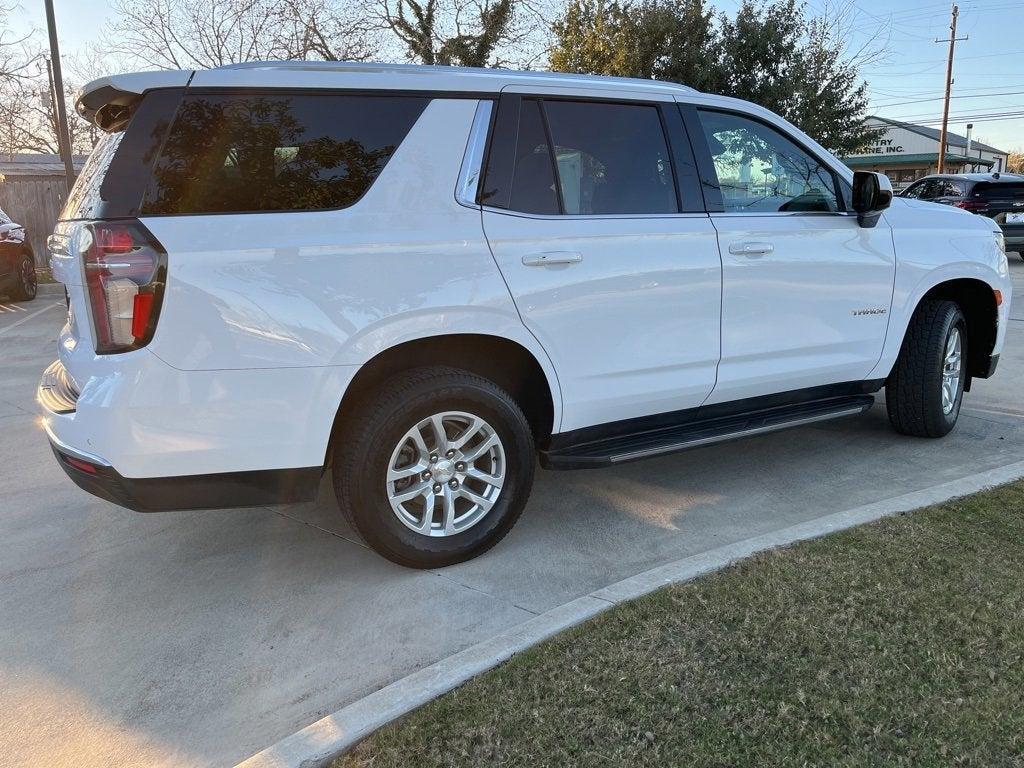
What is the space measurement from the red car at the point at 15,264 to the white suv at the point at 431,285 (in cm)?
Answer: 1025

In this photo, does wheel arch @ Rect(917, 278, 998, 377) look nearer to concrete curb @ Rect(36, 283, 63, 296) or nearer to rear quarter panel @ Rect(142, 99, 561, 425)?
rear quarter panel @ Rect(142, 99, 561, 425)

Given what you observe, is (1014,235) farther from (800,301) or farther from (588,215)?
(588,215)

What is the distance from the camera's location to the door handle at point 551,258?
329cm

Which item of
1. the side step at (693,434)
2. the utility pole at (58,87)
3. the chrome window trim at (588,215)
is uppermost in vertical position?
the utility pole at (58,87)

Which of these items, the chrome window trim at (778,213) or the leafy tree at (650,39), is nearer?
the chrome window trim at (778,213)

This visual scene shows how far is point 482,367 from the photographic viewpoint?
3.54 m

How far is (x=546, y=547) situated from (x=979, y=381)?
15.6 feet

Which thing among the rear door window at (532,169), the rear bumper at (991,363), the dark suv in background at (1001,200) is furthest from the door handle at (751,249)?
the dark suv in background at (1001,200)

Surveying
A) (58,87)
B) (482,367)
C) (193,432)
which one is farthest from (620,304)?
(58,87)

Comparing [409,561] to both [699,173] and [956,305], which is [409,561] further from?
[956,305]

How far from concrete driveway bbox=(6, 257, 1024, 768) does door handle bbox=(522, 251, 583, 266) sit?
1.30 metres

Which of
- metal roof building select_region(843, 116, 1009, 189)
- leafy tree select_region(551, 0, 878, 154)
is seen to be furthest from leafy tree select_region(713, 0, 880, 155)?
metal roof building select_region(843, 116, 1009, 189)

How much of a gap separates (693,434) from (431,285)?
1584 millimetres

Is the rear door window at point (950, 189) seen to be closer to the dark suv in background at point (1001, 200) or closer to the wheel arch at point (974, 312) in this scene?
the dark suv in background at point (1001, 200)
